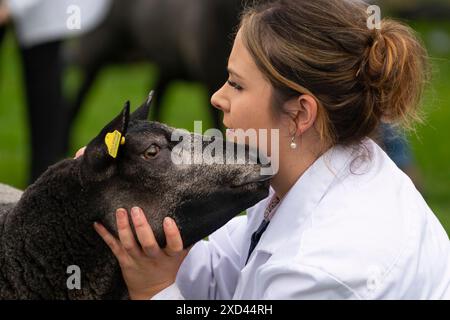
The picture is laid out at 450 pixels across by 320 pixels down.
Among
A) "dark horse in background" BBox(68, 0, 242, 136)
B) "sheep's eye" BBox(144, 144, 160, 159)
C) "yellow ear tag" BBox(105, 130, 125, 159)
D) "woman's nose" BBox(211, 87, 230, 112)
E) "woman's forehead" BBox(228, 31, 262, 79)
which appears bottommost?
"dark horse in background" BBox(68, 0, 242, 136)

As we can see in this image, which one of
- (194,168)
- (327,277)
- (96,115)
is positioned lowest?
(96,115)

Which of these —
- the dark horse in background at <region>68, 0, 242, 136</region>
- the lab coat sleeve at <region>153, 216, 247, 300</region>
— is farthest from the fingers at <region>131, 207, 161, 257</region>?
the dark horse in background at <region>68, 0, 242, 136</region>

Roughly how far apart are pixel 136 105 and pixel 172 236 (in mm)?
8291

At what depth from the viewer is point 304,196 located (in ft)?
10.2

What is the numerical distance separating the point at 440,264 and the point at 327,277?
0.46 m

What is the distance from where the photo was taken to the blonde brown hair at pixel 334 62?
3125mm

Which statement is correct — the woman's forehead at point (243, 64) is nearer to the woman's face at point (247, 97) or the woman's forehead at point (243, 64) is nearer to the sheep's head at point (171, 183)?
the woman's face at point (247, 97)

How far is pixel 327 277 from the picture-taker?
286 cm

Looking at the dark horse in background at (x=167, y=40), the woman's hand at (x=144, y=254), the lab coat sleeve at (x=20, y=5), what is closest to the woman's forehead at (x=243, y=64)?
the woman's hand at (x=144, y=254)

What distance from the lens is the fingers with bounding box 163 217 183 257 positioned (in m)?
3.03

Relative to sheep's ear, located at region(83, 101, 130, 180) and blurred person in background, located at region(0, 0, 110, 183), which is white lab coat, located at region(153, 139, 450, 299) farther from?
blurred person in background, located at region(0, 0, 110, 183)

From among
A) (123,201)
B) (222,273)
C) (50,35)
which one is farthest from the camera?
(50,35)
